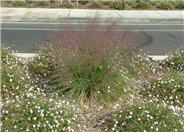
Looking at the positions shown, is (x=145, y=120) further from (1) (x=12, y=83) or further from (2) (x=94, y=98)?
(1) (x=12, y=83)

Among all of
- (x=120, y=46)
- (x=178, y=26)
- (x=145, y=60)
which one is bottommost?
(x=178, y=26)

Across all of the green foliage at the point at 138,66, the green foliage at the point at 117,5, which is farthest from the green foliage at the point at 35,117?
the green foliage at the point at 117,5

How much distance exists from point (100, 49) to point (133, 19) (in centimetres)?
965

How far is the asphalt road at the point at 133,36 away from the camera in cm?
807

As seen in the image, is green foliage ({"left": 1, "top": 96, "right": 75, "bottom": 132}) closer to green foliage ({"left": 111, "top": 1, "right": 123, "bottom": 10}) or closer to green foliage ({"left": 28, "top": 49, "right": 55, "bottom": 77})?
green foliage ({"left": 28, "top": 49, "right": 55, "bottom": 77})

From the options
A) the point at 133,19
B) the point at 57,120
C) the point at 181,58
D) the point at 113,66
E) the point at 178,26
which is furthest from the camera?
the point at 133,19

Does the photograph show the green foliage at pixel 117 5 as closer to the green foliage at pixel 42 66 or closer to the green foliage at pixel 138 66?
the green foliage at pixel 138 66

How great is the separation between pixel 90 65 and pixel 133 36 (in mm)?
5811

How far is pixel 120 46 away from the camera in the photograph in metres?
4.43

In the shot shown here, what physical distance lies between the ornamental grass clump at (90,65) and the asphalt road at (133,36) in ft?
9.08

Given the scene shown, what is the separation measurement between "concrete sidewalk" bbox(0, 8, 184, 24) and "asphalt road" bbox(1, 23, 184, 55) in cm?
92

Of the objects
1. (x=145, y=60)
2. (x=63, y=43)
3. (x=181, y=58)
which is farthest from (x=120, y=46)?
(x=181, y=58)

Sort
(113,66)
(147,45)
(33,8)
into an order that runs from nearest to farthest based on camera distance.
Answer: (113,66) < (147,45) < (33,8)

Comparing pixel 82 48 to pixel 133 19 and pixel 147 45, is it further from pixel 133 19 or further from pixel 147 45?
pixel 133 19
